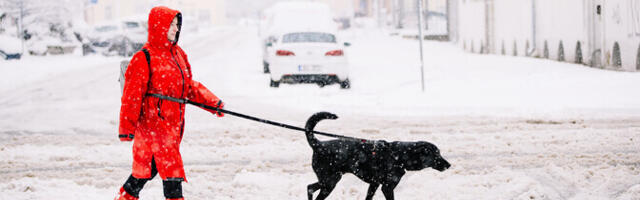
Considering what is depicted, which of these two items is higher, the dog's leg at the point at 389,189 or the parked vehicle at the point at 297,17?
the parked vehicle at the point at 297,17

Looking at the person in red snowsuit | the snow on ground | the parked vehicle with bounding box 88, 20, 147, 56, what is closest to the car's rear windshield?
the snow on ground

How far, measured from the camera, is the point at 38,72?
23.6m

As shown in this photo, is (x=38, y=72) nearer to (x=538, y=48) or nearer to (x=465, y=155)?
(x=538, y=48)

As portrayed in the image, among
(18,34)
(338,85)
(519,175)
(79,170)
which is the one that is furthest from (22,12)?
(519,175)

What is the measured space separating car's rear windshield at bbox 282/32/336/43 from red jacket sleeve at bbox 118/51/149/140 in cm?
1194

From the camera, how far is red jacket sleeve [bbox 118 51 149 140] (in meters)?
4.36

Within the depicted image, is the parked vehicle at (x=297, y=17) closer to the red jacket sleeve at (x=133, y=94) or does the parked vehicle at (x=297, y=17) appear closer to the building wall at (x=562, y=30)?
the building wall at (x=562, y=30)

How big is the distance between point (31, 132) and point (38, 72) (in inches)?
568

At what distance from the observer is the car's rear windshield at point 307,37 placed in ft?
53.7

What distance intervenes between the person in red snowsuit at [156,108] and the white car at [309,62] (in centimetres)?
1121

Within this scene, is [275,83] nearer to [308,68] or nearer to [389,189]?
[308,68]

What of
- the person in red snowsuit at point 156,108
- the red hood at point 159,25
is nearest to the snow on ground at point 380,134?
the person in red snowsuit at point 156,108

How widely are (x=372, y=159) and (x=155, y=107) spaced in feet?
4.67

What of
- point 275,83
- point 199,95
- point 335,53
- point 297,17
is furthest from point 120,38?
point 199,95
